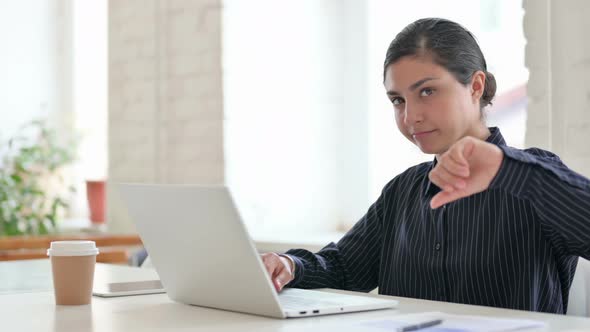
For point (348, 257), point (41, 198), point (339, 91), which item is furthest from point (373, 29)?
point (41, 198)

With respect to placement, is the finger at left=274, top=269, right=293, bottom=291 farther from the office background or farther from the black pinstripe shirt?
the office background

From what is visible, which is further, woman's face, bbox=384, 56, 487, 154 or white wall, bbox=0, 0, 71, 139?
white wall, bbox=0, 0, 71, 139

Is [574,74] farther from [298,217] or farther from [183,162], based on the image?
[183,162]

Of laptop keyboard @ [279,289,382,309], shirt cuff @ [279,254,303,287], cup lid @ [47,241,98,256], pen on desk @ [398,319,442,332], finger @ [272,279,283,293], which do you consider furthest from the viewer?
shirt cuff @ [279,254,303,287]

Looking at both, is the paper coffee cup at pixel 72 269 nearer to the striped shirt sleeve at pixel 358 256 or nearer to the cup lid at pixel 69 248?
the cup lid at pixel 69 248

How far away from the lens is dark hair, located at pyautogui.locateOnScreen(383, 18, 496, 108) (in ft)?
6.11

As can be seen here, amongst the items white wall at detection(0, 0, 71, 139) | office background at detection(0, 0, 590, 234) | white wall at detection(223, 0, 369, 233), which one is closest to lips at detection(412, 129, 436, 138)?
office background at detection(0, 0, 590, 234)

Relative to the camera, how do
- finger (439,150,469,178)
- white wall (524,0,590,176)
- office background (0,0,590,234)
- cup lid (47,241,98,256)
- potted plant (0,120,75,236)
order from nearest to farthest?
1. finger (439,150,469,178)
2. cup lid (47,241,98,256)
3. white wall (524,0,590,176)
4. office background (0,0,590,234)
5. potted plant (0,120,75,236)

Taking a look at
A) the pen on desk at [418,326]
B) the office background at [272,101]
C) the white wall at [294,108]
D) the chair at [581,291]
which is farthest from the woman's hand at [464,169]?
the white wall at [294,108]

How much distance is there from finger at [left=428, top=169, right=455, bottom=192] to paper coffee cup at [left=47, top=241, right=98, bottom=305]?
0.61 meters

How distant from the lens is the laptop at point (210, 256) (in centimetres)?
136

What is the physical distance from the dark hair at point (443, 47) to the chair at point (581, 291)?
43 cm

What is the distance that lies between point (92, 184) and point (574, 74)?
2671mm

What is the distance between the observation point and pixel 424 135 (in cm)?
183
